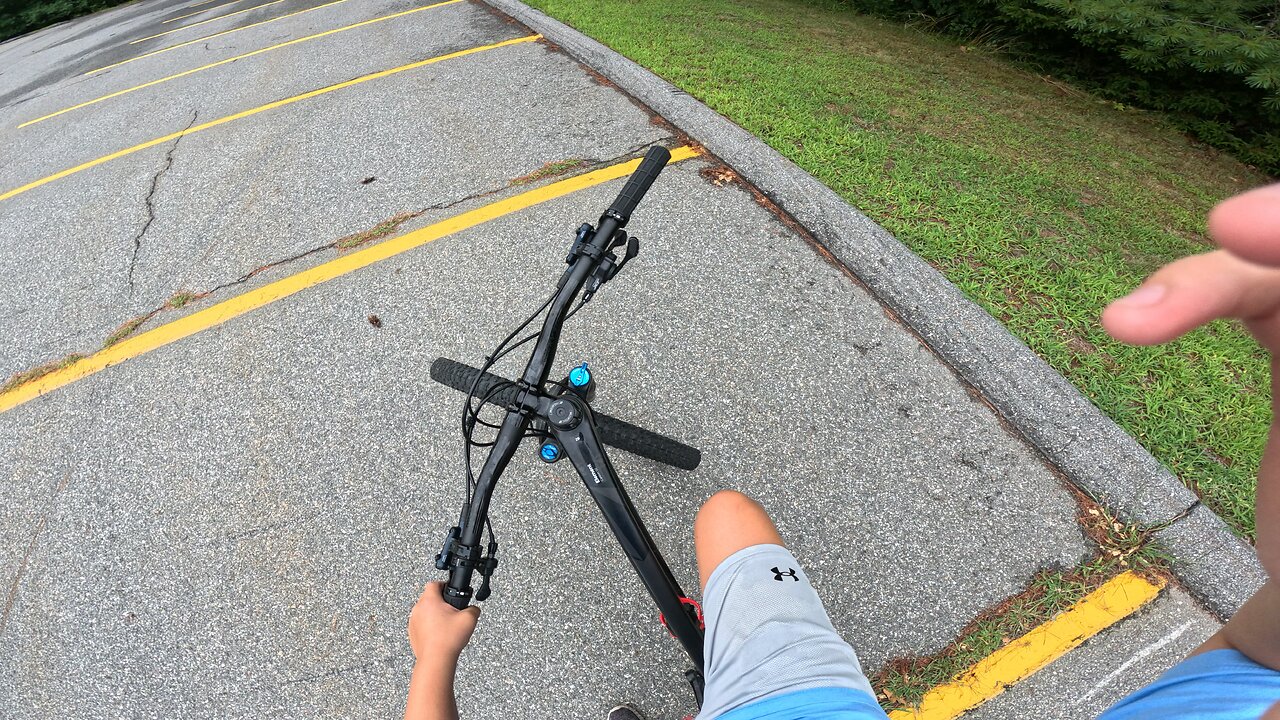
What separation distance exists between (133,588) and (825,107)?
428cm

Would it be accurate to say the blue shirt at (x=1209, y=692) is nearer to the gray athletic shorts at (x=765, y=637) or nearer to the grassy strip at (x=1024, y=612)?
the gray athletic shorts at (x=765, y=637)

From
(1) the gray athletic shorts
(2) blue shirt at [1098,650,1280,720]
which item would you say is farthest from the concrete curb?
(1) the gray athletic shorts

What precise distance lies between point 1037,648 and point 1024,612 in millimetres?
102

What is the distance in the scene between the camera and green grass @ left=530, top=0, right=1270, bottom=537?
2.08 m

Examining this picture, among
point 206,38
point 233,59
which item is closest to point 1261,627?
point 233,59

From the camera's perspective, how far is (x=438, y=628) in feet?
3.65

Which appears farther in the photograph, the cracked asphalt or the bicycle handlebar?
the cracked asphalt

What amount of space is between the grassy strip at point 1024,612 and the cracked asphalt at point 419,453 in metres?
0.05

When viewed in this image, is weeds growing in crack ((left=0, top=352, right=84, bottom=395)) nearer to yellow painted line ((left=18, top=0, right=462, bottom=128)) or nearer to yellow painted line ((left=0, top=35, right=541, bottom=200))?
yellow painted line ((left=0, top=35, right=541, bottom=200))

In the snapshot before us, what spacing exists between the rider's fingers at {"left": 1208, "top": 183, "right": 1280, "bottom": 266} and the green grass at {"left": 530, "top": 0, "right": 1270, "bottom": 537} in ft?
6.56

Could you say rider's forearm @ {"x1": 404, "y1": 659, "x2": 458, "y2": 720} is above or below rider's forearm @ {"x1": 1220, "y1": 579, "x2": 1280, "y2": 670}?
below

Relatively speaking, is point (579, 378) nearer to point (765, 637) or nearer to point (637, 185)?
point (637, 185)

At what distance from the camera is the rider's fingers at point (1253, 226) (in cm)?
45

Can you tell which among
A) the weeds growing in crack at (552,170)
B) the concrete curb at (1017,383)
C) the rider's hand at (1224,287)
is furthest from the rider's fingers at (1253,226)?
the weeds growing in crack at (552,170)
